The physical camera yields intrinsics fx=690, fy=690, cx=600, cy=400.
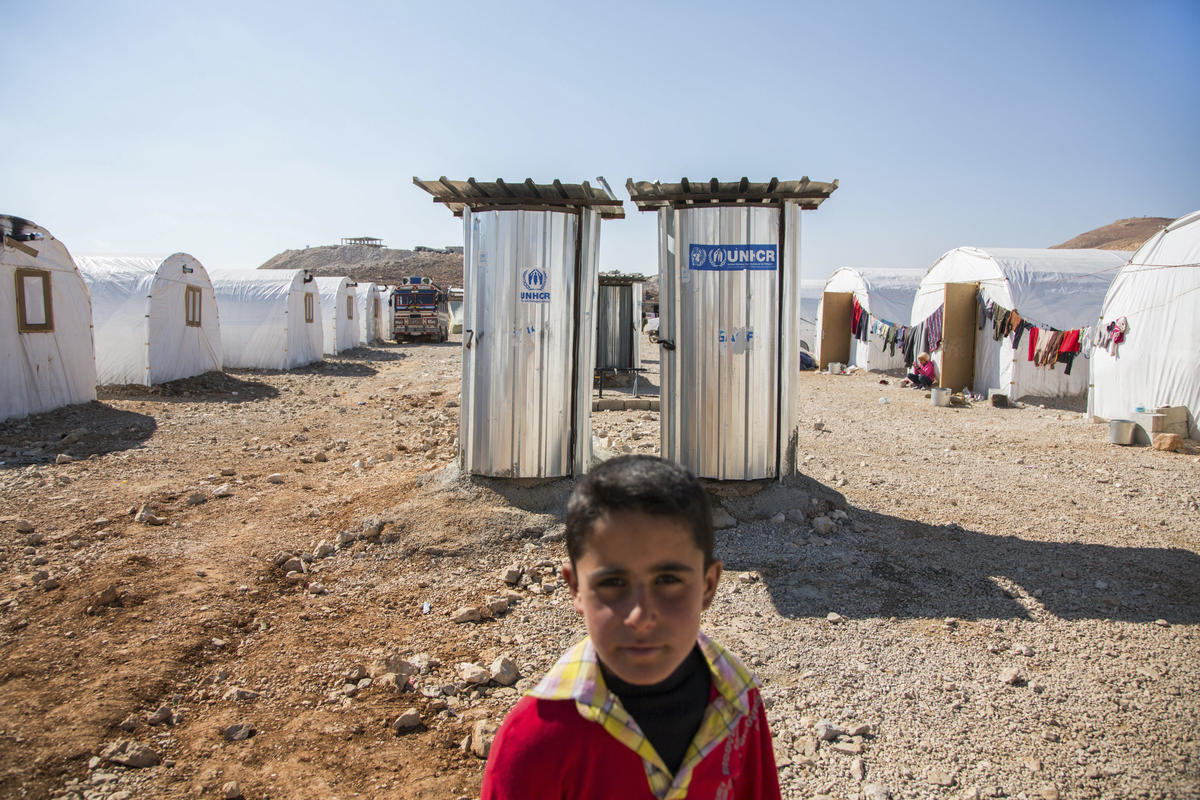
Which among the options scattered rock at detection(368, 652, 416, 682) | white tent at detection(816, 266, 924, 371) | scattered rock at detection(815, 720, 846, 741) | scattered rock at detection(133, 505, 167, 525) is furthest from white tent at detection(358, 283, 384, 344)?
scattered rock at detection(815, 720, 846, 741)

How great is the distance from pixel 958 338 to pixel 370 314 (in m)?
22.4

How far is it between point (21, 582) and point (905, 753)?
514cm

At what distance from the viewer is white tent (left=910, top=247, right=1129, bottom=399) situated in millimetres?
13477

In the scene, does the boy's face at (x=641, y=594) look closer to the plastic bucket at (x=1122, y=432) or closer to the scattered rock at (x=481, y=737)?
the scattered rock at (x=481, y=737)

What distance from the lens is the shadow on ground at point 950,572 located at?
402 cm

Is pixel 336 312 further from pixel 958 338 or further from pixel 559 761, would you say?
pixel 559 761

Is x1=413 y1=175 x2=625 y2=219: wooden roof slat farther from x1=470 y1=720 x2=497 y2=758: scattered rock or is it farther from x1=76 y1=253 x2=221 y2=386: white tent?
x1=76 y1=253 x2=221 y2=386: white tent

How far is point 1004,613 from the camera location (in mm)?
3949

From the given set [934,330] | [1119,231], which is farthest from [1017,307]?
[1119,231]

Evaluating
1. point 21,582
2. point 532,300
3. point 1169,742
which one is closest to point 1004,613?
point 1169,742

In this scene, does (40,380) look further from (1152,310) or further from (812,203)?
(1152,310)

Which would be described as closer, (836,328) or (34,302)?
(34,302)

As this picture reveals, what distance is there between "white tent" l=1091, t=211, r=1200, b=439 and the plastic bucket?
92cm

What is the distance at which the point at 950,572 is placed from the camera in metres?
4.53
